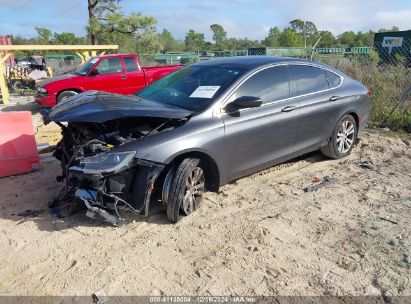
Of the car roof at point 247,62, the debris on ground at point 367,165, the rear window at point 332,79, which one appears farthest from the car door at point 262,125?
the debris on ground at point 367,165

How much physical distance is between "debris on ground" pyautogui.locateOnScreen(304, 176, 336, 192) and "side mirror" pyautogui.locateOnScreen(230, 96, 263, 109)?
1.39m

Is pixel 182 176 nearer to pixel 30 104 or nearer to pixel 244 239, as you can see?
pixel 244 239

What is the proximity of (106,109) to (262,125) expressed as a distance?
1900 mm

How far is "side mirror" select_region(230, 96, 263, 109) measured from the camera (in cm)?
441

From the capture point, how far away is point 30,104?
560 inches

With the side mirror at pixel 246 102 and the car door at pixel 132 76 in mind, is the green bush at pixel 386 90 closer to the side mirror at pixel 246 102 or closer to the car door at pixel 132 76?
the side mirror at pixel 246 102

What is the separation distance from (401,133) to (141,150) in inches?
245

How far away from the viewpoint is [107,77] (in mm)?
11531

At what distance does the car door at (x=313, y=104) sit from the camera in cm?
530

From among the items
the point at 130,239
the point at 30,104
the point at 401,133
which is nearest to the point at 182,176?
the point at 130,239

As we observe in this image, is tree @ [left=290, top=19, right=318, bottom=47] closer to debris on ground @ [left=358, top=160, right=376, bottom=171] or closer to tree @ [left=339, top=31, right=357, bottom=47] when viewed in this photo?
tree @ [left=339, top=31, right=357, bottom=47]

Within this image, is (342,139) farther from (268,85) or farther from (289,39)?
(289,39)

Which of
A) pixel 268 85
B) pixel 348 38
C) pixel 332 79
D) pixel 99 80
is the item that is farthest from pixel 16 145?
pixel 348 38

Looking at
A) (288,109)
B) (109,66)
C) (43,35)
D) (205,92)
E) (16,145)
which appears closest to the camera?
(205,92)
